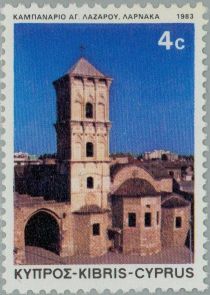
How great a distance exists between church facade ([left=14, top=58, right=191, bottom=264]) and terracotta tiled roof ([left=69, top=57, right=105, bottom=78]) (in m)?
0.03

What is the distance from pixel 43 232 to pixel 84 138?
2405 millimetres

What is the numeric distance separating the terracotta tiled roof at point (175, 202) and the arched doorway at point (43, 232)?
9.44 ft

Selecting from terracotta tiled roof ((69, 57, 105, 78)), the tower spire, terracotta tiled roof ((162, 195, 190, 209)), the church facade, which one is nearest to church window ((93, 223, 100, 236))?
the church facade

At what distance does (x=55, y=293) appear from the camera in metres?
13.4

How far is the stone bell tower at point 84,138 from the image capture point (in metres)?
15.4

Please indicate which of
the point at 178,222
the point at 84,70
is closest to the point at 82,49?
the point at 84,70

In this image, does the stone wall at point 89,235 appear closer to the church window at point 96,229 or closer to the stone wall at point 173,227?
the church window at point 96,229

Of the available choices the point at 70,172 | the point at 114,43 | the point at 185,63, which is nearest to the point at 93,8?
the point at 114,43

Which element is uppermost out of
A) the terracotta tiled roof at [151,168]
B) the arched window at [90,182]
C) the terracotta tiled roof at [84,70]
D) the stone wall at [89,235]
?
the terracotta tiled roof at [84,70]

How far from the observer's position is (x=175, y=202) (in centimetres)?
1631

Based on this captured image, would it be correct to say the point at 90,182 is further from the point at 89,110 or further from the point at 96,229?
the point at 89,110

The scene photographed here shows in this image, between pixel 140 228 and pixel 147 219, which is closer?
pixel 140 228

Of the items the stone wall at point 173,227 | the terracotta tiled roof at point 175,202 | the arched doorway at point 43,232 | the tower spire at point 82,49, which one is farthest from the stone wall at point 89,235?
the tower spire at point 82,49

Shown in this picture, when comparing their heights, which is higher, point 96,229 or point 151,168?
point 151,168
